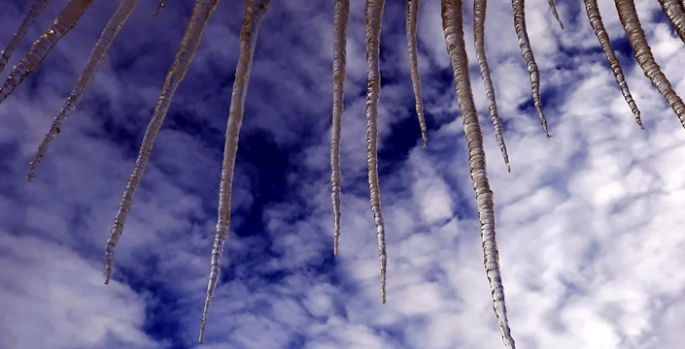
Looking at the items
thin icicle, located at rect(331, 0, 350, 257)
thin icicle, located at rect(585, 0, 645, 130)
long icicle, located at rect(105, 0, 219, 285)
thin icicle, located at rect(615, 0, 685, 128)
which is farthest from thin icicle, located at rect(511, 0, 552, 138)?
long icicle, located at rect(105, 0, 219, 285)

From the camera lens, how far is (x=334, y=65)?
8.83 ft

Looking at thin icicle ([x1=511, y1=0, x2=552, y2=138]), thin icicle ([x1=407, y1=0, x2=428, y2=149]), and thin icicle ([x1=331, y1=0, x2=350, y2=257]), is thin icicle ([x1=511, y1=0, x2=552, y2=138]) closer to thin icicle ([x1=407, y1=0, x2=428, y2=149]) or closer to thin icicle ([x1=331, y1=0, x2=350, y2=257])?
thin icicle ([x1=407, y1=0, x2=428, y2=149])

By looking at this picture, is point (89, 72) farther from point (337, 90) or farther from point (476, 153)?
point (476, 153)

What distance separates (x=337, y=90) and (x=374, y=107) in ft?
0.64

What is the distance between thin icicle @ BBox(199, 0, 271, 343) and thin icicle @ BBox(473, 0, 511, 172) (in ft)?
3.76

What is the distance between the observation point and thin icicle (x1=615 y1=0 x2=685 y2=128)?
2.16 meters

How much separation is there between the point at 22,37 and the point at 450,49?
78.0 inches

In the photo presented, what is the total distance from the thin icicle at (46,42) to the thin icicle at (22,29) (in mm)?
71

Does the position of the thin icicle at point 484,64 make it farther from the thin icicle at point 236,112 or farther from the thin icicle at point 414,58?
the thin icicle at point 236,112

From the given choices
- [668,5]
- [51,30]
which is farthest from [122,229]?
[668,5]

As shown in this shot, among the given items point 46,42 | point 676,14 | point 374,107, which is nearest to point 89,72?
point 46,42

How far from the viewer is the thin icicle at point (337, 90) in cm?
253

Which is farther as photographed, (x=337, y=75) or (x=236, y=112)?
(x=337, y=75)

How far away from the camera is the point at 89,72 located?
8.25 feet
